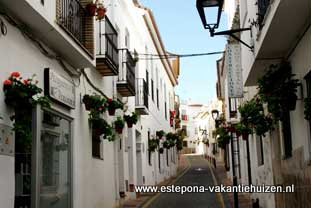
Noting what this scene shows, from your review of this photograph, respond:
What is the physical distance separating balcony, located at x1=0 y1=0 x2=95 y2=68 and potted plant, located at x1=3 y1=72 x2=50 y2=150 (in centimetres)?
111

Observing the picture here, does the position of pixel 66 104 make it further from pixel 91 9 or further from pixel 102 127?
pixel 91 9

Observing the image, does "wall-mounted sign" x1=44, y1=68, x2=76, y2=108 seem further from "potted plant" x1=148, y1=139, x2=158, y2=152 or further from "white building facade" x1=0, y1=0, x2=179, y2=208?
"potted plant" x1=148, y1=139, x2=158, y2=152

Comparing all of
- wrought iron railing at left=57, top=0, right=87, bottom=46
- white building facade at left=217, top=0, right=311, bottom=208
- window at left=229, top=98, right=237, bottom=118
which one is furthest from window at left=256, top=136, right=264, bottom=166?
wrought iron railing at left=57, top=0, right=87, bottom=46

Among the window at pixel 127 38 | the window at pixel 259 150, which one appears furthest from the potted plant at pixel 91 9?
the window at pixel 127 38

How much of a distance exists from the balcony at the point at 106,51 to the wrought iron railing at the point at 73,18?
1.65 m

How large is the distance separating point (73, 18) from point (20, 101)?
149 inches

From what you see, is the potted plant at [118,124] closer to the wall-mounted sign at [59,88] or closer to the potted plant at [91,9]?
the wall-mounted sign at [59,88]

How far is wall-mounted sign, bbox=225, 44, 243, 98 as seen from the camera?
15250 mm

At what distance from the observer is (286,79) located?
9.92 meters

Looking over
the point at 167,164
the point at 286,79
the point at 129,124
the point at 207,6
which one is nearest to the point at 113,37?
the point at 129,124

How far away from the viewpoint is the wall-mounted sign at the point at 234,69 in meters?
15.2

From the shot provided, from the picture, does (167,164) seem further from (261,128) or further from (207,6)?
(207,6)

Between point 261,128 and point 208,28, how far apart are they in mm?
4604

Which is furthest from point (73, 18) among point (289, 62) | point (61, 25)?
point (289, 62)
